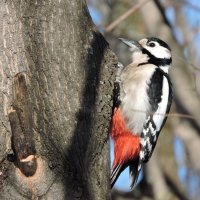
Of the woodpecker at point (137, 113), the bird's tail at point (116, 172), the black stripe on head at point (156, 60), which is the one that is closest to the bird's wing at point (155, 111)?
the woodpecker at point (137, 113)

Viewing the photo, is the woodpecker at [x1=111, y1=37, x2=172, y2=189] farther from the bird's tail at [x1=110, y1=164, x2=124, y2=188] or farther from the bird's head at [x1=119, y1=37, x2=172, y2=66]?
the bird's head at [x1=119, y1=37, x2=172, y2=66]

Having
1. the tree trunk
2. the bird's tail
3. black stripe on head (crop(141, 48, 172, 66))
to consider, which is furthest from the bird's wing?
the tree trunk

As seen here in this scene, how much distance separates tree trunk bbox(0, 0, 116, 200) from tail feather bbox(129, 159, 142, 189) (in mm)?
1162

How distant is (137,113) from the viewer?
4395mm

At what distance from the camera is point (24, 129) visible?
2521 mm

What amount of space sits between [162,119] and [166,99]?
175 millimetres

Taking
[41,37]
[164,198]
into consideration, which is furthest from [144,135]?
[41,37]

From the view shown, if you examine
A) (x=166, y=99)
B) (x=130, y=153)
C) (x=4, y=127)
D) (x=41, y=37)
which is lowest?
(x=130, y=153)

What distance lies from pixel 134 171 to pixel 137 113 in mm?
438

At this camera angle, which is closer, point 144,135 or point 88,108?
point 88,108

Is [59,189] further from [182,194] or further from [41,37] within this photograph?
[182,194]

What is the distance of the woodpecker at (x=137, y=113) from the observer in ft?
14.0

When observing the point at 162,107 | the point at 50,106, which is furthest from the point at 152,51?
the point at 50,106

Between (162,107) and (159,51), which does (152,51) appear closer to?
(159,51)
